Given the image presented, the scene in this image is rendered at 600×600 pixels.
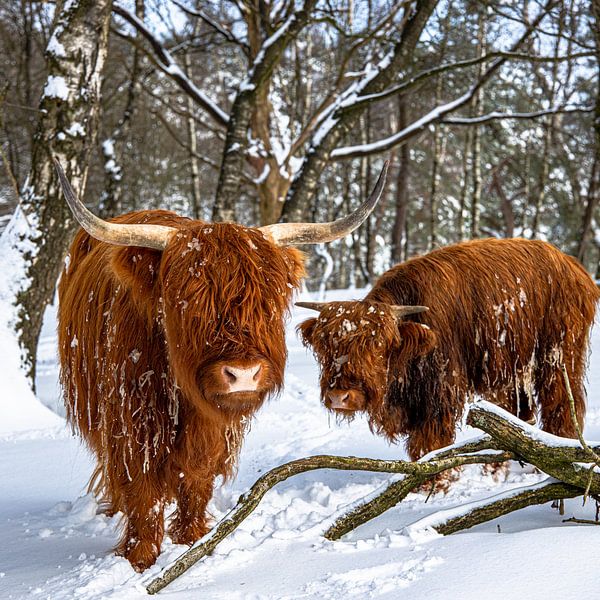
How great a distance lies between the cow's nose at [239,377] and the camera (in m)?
2.59

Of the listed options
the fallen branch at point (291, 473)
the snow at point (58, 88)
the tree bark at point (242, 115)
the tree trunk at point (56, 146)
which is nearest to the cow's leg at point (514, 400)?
the fallen branch at point (291, 473)

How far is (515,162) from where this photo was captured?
25.2 meters

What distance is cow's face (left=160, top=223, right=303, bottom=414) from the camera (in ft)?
8.71

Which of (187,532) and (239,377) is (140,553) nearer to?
(187,532)

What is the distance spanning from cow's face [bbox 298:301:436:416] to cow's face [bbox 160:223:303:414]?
47.5 inches

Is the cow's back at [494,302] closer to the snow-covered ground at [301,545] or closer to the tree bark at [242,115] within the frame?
the snow-covered ground at [301,545]

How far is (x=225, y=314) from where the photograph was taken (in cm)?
272

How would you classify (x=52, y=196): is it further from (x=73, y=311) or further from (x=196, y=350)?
(x=196, y=350)

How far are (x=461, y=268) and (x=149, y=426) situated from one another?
2.50 metres

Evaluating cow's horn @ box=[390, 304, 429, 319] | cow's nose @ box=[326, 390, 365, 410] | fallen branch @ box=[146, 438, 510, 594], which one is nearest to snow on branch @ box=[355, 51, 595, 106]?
cow's horn @ box=[390, 304, 429, 319]

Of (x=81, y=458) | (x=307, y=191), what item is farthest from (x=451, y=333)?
(x=307, y=191)

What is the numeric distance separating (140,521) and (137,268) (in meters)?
1.14

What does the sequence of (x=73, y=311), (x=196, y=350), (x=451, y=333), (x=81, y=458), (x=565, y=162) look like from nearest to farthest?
(x=196, y=350)
(x=73, y=311)
(x=451, y=333)
(x=81, y=458)
(x=565, y=162)

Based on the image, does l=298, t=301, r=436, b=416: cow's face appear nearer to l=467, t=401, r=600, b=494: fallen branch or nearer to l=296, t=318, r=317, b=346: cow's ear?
l=296, t=318, r=317, b=346: cow's ear
